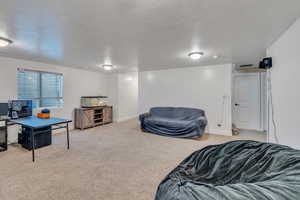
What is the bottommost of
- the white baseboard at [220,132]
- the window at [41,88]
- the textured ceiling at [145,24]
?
the white baseboard at [220,132]

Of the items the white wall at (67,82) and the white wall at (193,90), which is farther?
the white wall at (193,90)

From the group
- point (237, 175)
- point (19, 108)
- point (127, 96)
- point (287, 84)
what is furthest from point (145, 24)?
point (127, 96)

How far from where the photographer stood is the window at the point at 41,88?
4041 mm

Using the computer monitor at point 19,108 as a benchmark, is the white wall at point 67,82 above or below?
above

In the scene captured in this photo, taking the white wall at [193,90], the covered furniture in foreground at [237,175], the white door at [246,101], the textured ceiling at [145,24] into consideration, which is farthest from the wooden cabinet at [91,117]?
the white door at [246,101]

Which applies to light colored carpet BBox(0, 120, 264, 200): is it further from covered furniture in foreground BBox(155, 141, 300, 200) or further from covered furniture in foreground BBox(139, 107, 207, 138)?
covered furniture in foreground BBox(155, 141, 300, 200)

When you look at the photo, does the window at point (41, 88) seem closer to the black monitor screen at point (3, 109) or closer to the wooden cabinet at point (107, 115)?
the black monitor screen at point (3, 109)

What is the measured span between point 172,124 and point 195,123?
65 centimetres

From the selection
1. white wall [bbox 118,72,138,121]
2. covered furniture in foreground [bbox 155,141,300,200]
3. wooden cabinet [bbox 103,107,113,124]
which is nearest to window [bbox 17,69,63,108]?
wooden cabinet [bbox 103,107,113,124]

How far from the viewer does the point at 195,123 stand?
402cm

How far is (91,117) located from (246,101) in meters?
5.62

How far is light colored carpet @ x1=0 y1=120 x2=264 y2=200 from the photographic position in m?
1.88

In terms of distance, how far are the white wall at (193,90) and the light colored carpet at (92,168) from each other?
1063mm

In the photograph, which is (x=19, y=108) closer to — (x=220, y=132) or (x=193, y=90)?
(x=193, y=90)
